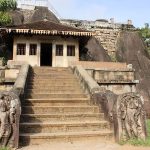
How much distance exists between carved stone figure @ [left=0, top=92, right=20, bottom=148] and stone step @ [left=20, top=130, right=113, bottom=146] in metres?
0.42

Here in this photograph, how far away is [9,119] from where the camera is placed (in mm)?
6344

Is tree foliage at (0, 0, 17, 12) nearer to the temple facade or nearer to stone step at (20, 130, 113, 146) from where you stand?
the temple facade

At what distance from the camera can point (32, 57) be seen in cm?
2027

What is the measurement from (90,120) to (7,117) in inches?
102

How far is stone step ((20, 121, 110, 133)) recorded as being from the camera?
7.19 metres

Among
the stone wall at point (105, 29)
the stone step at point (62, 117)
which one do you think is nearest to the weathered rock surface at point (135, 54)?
the stone wall at point (105, 29)

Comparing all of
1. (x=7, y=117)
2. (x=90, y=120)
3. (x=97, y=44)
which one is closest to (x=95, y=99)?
(x=90, y=120)

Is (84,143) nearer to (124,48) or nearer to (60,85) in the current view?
(60,85)

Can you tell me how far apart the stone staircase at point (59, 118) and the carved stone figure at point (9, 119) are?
45 cm

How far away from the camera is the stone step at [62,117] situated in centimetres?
779

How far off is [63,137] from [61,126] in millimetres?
499

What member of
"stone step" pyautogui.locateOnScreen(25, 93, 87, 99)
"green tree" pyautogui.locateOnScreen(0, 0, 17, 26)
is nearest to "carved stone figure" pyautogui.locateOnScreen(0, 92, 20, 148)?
"stone step" pyautogui.locateOnScreen(25, 93, 87, 99)

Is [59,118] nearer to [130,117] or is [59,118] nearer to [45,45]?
[130,117]

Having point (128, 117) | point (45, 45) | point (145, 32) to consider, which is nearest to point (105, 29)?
point (145, 32)
